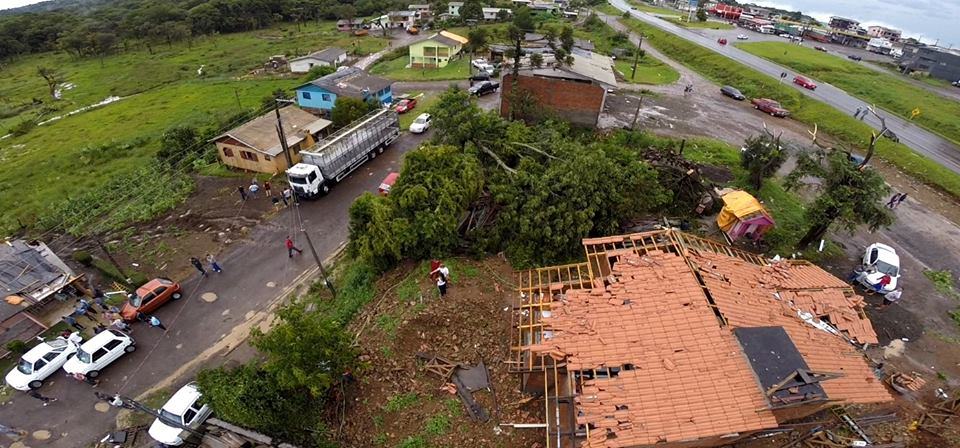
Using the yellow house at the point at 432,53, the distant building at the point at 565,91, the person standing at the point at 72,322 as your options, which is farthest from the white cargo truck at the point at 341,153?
the yellow house at the point at 432,53

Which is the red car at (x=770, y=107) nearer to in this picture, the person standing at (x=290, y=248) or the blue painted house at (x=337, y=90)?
the blue painted house at (x=337, y=90)

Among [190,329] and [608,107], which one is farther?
[608,107]

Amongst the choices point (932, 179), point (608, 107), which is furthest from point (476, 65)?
point (932, 179)

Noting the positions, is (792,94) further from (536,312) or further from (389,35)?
(389,35)

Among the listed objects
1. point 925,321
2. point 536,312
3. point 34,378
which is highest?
point 536,312

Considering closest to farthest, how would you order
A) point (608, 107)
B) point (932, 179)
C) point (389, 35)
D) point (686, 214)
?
point (686, 214) < point (932, 179) < point (608, 107) < point (389, 35)

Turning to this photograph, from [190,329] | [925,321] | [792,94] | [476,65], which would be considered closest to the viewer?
[925,321]

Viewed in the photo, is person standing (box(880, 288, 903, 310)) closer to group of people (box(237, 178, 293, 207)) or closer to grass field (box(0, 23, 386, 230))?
group of people (box(237, 178, 293, 207))
